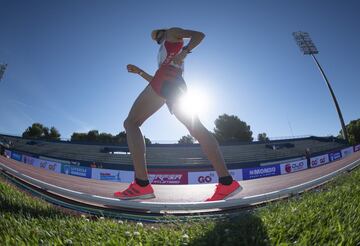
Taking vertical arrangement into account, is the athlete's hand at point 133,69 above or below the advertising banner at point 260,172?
above

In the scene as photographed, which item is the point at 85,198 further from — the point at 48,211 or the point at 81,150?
the point at 81,150

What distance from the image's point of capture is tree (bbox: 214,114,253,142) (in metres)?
70.8

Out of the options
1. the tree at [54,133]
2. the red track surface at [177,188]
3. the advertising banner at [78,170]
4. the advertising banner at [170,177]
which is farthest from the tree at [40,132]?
the red track surface at [177,188]

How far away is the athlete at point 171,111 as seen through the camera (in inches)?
95.6

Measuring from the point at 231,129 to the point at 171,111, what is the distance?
7031 cm

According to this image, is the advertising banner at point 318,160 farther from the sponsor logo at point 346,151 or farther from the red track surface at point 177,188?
the red track surface at point 177,188

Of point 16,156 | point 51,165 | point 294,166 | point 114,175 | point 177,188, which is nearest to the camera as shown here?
point 177,188

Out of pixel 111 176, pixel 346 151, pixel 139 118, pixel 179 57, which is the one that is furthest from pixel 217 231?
pixel 346 151

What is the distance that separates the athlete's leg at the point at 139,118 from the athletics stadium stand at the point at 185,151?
26.5 metres

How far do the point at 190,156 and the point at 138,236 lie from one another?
3313 centimetres

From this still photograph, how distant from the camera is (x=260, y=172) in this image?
21.1 meters

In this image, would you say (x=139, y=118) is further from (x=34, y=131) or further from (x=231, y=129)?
(x=34, y=131)

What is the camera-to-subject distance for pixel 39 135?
3506 inches

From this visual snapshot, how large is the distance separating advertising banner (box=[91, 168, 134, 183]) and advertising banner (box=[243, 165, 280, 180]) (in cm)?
962
